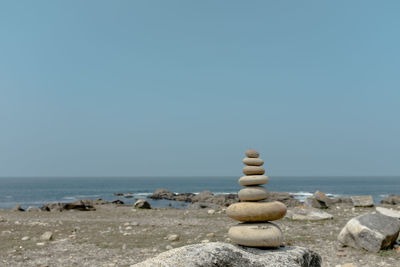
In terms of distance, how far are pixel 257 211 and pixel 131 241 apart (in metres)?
7.68

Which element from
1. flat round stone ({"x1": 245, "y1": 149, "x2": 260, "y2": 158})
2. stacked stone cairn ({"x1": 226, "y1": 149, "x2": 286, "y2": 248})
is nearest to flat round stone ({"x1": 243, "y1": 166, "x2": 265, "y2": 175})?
stacked stone cairn ({"x1": 226, "y1": 149, "x2": 286, "y2": 248})

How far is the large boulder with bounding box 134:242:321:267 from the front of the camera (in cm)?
646

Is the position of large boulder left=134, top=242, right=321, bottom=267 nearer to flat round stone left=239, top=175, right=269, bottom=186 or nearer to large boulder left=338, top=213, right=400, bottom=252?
flat round stone left=239, top=175, right=269, bottom=186

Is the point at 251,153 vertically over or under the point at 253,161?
over

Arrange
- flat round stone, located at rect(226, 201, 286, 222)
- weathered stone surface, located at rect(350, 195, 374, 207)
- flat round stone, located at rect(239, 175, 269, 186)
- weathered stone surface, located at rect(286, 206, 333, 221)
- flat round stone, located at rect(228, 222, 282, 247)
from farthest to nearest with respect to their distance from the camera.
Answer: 1. weathered stone surface, located at rect(350, 195, 374, 207)
2. weathered stone surface, located at rect(286, 206, 333, 221)
3. flat round stone, located at rect(239, 175, 269, 186)
4. flat round stone, located at rect(226, 201, 286, 222)
5. flat round stone, located at rect(228, 222, 282, 247)

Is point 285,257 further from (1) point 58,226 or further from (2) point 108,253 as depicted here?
(1) point 58,226

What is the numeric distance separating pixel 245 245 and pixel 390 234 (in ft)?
22.0

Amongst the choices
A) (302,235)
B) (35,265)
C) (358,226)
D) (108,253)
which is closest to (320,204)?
(302,235)

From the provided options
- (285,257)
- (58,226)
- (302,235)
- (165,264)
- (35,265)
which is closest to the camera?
(165,264)

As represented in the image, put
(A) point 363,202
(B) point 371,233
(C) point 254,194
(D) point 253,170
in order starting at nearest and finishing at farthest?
(C) point 254,194 < (D) point 253,170 < (B) point 371,233 < (A) point 363,202

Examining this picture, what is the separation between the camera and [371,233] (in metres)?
11.8

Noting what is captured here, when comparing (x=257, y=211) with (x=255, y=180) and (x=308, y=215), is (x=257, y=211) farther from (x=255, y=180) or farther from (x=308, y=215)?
(x=308, y=215)

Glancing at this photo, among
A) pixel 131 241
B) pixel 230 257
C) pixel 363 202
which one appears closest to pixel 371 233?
pixel 230 257

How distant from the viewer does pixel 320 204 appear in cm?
2306
